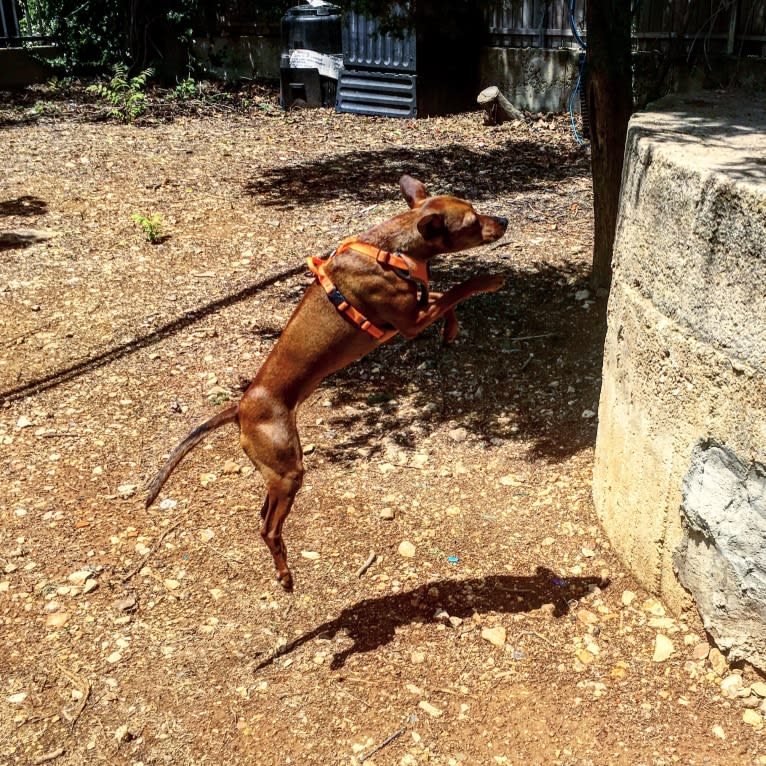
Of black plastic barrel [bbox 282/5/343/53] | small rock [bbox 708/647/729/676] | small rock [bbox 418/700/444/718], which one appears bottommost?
small rock [bbox 418/700/444/718]

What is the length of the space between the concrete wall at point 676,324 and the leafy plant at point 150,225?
17.8 feet

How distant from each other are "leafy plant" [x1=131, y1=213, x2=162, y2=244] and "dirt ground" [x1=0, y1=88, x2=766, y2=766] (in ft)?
0.38

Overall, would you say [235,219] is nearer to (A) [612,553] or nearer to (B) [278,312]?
(B) [278,312]

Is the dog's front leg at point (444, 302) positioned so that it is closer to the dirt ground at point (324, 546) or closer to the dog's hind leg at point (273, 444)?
the dog's hind leg at point (273, 444)

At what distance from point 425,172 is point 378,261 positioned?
758 centimetres

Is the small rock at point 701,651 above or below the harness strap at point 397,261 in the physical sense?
below

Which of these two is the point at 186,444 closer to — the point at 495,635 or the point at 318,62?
the point at 495,635

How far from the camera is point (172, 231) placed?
8867 mm

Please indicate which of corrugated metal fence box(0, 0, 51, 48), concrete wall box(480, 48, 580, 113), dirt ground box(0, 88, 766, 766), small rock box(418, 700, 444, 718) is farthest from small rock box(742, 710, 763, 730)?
corrugated metal fence box(0, 0, 51, 48)

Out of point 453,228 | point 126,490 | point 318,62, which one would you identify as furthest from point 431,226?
point 318,62

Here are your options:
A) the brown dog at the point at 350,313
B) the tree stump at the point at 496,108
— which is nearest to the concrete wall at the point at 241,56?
the tree stump at the point at 496,108

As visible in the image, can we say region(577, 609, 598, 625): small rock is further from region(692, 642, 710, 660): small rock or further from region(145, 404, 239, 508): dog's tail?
region(145, 404, 239, 508): dog's tail

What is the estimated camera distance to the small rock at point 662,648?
A: 3.59 m

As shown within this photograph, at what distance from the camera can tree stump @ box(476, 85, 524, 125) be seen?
1259 cm
